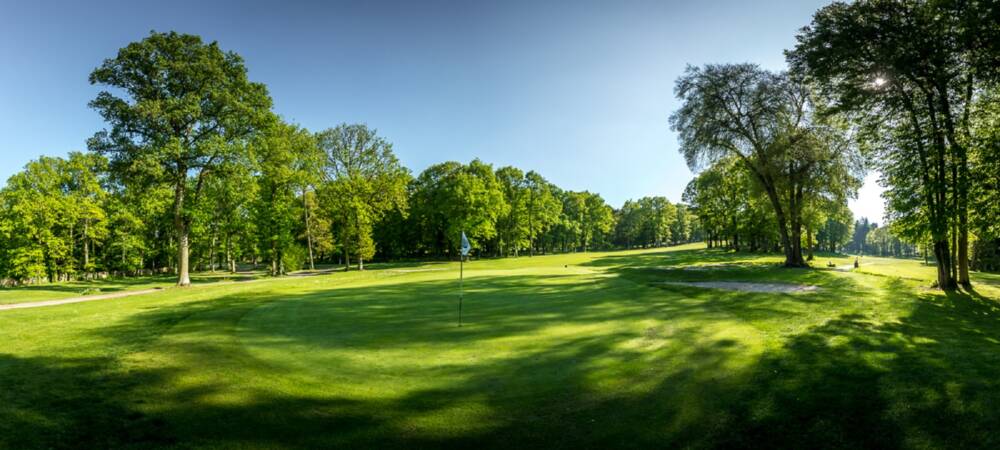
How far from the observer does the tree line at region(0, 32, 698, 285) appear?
2805 cm

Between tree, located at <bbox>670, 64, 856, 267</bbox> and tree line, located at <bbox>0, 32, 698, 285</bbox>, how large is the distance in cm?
3204

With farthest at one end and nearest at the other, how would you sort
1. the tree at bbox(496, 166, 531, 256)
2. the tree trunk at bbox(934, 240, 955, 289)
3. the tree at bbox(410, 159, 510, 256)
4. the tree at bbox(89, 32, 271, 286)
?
the tree at bbox(496, 166, 531, 256) < the tree at bbox(410, 159, 510, 256) < the tree at bbox(89, 32, 271, 286) < the tree trunk at bbox(934, 240, 955, 289)

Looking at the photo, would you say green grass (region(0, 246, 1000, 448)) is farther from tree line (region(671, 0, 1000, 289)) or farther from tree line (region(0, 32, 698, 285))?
tree line (region(0, 32, 698, 285))

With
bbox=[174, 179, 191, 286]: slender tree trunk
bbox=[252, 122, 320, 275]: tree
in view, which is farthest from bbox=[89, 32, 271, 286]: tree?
bbox=[252, 122, 320, 275]: tree

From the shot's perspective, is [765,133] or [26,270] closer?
[765,133]

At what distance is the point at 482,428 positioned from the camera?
556 centimetres

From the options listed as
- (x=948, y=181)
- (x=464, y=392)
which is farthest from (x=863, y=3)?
(x=464, y=392)

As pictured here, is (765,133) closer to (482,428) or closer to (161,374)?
(482,428)

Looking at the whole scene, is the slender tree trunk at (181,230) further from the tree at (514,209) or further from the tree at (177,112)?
the tree at (514,209)

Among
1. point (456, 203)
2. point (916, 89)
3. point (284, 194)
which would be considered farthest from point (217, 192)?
point (916, 89)

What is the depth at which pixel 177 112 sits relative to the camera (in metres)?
27.5

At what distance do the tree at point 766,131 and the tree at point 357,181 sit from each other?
31.6 meters

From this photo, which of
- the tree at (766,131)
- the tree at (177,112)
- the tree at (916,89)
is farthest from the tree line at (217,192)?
the tree at (916,89)

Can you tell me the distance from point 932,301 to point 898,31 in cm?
1160
